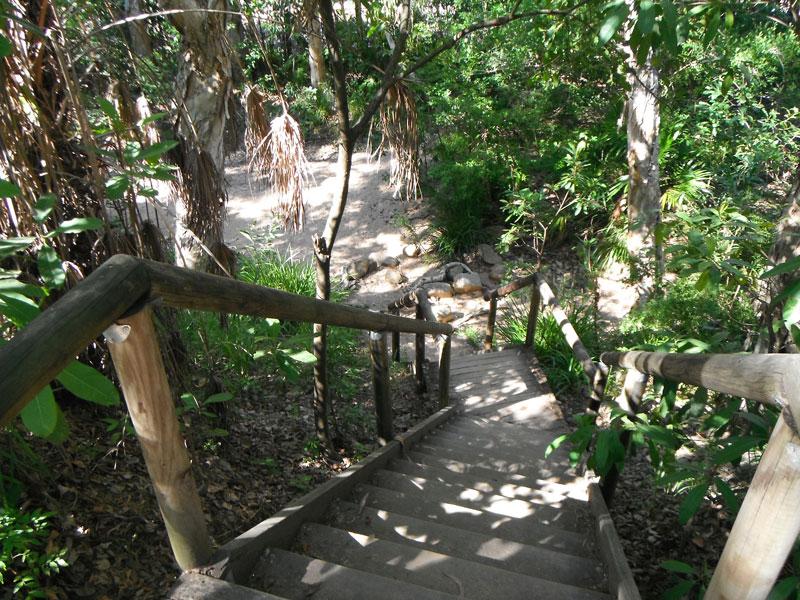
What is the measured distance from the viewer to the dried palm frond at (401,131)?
3648 millimetres

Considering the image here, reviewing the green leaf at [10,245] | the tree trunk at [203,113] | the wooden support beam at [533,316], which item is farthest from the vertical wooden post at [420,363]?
the green leaf at [10,245]

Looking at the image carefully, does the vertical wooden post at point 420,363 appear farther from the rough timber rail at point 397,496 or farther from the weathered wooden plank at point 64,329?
the weathered wooden plank at point 64,329

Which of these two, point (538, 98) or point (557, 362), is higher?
point (538, 98)

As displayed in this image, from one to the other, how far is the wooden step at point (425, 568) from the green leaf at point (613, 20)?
2046 millimetres

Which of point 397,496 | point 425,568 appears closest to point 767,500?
point 425,568

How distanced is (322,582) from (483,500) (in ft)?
4.66

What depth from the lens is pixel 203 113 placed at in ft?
13.8

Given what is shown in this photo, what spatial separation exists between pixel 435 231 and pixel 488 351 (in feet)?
13.9

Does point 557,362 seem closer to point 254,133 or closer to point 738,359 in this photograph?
point 254,133

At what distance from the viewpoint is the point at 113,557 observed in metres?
2.00

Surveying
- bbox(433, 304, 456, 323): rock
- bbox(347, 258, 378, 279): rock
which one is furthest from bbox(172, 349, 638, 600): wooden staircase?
bbox(347, 258, 378, 279): rock

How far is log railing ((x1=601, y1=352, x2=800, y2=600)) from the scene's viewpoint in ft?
3.34

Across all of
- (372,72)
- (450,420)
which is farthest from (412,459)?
(372,72)

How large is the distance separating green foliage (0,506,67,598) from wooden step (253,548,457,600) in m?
0.65
